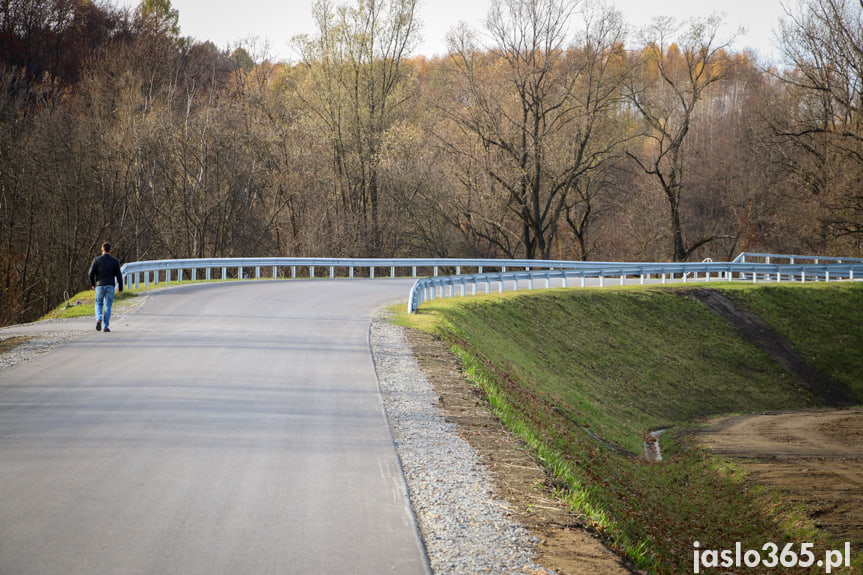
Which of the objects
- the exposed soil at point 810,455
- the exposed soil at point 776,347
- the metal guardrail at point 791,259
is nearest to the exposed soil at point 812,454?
the exposed soil at point 810,455

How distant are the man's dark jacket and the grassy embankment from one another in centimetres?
732

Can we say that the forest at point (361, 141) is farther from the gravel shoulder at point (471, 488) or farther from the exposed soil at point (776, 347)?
the gravel shoulder at point (471, 488)

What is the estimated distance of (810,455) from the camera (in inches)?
650

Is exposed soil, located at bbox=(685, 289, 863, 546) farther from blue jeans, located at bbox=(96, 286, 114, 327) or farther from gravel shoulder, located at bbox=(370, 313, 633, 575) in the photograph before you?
blue jeans, located at bbox=(96, 286, 114, 327)

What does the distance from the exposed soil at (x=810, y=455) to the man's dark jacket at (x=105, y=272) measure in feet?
46.1

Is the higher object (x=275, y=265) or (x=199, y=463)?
(x=275, y=265)

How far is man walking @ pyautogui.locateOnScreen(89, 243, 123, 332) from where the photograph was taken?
16.3 meters

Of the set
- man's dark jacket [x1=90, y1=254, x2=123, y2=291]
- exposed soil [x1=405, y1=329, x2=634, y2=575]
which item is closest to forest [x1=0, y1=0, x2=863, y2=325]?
man's dark jacket [x1=90, y1=254, x2=123, y2=291]

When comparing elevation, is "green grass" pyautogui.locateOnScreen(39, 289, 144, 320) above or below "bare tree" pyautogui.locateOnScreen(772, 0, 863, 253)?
below

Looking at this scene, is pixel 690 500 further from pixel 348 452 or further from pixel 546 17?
pixel 546 17

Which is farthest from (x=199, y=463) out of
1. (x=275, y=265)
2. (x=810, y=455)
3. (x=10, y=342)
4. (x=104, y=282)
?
(x=275, y=265)

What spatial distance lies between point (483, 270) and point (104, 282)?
27041mm

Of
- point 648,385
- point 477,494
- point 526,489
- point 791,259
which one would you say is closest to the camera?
point 477,494

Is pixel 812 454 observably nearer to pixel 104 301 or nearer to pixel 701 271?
pixel 104 301
